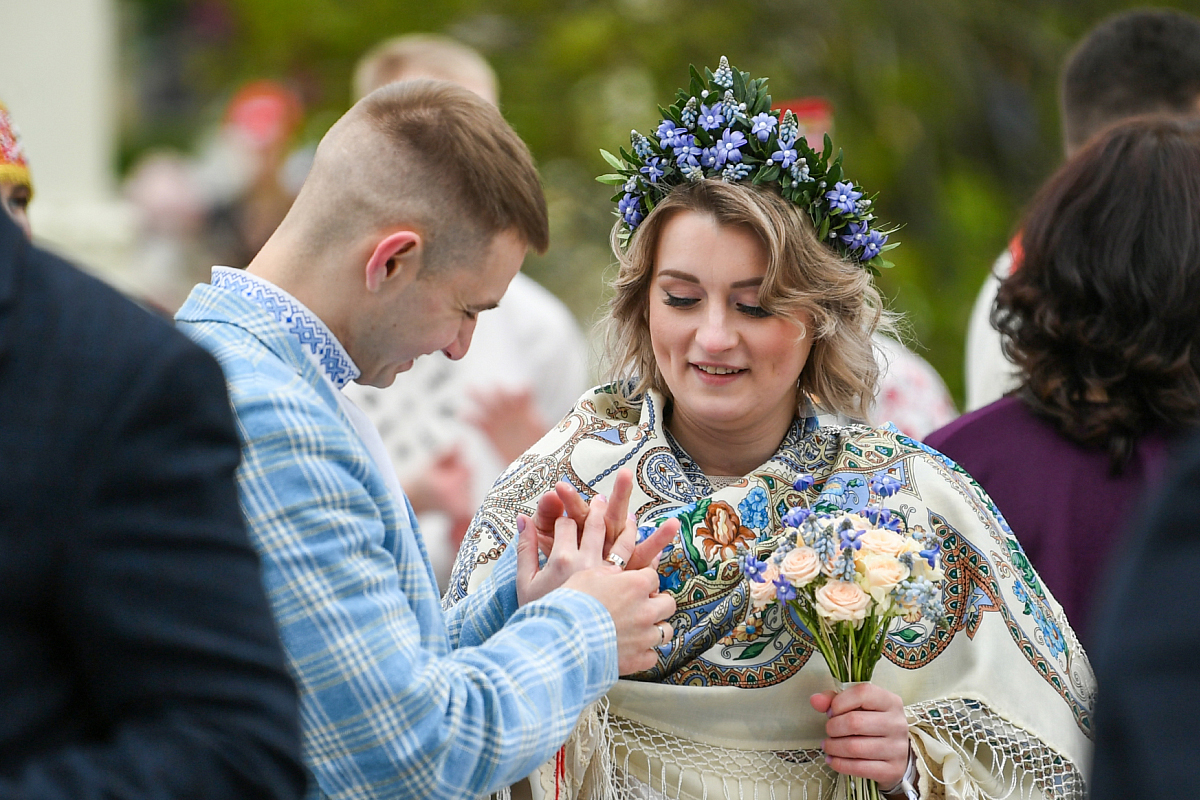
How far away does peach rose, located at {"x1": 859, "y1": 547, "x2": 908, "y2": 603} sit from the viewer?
2332 millimetres

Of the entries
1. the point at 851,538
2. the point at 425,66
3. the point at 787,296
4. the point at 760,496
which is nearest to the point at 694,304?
the point at 787,296

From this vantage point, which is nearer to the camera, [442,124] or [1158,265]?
[442,124]

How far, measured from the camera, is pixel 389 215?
200 centimetres

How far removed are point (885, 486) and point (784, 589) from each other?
40 cm

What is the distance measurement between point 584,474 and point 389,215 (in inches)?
40.2

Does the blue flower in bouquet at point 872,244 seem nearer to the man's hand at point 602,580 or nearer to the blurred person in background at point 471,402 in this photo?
the man's hand at point 602,580

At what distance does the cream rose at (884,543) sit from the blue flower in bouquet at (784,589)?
5.7 inches

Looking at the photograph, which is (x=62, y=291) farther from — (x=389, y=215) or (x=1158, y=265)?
(x=1158, y=265)

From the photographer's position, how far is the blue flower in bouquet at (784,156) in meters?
2.87

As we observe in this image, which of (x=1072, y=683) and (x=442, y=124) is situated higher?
(x=442, y=124)

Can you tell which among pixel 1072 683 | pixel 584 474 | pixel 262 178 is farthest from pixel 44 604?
pixel 262 178

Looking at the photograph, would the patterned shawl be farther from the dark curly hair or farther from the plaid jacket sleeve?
the plaid jacket sleeve

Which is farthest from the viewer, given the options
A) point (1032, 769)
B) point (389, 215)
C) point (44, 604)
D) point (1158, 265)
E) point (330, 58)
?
point (330, 58)

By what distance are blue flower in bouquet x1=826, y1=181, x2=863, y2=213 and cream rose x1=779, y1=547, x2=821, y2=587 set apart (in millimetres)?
857
